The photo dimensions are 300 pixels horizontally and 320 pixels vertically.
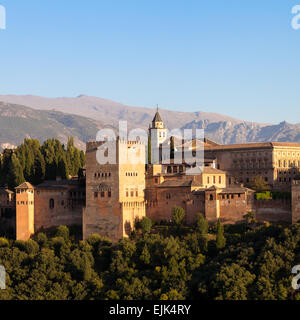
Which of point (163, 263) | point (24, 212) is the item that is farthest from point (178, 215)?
point (24, 212)

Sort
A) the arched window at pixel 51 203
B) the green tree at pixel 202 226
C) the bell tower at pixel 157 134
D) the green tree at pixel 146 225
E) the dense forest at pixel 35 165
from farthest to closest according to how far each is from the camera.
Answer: the bell tower at pixel 157 134
the dense forest at pixel 35 165
the arched window at pixel 51 203
the green tree at pixel 146 225
the green tree at pixel 202 226

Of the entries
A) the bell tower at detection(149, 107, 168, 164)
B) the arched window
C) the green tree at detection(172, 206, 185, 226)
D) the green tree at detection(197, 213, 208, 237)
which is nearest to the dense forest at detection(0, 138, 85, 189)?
the arched window

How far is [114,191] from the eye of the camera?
56656mm

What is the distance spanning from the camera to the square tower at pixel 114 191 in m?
56.3

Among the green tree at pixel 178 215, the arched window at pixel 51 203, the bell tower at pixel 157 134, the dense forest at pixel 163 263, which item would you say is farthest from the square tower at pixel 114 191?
the bell tower at pixel 157 134

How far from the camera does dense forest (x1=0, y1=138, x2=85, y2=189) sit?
212 ft

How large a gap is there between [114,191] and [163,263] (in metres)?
6.79

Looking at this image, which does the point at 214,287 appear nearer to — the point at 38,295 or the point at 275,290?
the point at 275,290

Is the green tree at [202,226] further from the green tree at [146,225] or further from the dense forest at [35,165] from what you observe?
the dense forest at [35,165]

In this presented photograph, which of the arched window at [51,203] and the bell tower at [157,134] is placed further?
the bell tower at [157,134]

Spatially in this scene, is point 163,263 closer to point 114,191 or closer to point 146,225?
point 146,225

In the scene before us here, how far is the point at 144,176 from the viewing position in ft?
194

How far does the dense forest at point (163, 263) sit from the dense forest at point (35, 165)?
842cm
